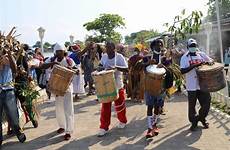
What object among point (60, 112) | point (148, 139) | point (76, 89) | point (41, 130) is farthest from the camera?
point (76, 89)

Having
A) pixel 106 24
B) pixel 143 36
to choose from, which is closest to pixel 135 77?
pixel 143 36

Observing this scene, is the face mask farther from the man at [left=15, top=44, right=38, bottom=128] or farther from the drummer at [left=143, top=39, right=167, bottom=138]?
the man at [left=15, top=44, right=38, bottom=128]

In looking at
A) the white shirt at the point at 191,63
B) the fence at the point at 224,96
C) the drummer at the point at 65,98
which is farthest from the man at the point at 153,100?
the fence at the point at 224,96

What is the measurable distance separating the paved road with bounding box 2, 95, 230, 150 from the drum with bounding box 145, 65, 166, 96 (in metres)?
0.88

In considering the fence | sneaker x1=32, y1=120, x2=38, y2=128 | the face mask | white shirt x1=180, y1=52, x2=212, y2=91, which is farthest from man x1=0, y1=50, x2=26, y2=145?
the fence

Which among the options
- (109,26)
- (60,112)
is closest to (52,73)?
(60,112)

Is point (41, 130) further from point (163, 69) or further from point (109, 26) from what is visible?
point (109, 26)

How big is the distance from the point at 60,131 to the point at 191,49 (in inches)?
124

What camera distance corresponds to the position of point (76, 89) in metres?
14.1

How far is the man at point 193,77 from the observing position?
8.27m

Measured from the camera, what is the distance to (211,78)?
313 inches

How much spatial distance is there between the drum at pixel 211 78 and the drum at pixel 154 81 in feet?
2.36

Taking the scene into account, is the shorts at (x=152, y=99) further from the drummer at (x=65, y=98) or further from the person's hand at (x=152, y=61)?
the drummer at (x=65, y=98)

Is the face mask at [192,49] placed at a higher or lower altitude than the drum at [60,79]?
higher
